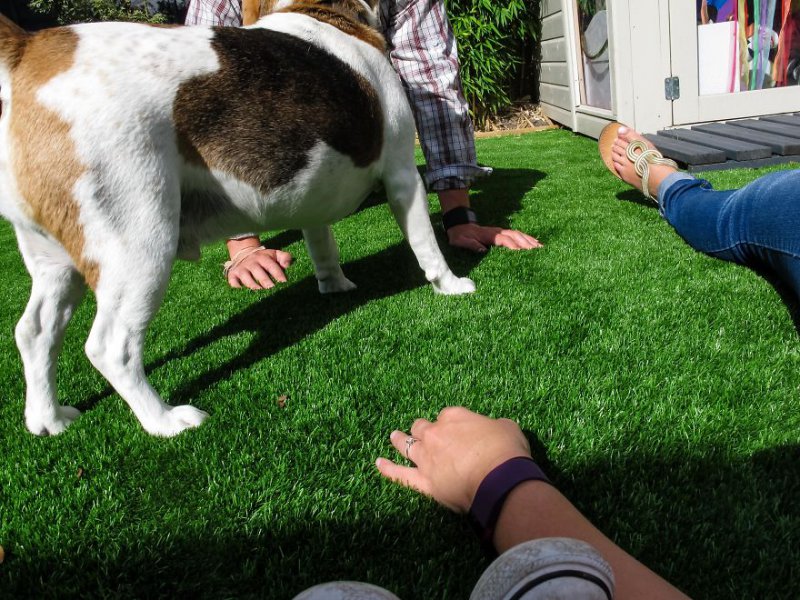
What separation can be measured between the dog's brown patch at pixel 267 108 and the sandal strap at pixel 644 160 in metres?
1.67

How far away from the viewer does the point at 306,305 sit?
2496mm

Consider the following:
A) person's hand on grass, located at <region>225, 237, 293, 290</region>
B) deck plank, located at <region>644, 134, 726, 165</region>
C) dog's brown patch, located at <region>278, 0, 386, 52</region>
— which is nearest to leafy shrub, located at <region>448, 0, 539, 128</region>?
deck plank, located at <region>644, 134, 726, 165</region>

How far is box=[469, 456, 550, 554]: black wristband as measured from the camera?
1.07 metres

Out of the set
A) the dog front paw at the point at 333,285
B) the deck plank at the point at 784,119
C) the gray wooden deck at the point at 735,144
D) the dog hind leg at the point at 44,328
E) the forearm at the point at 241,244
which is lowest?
the deck plank at the point at 784,119

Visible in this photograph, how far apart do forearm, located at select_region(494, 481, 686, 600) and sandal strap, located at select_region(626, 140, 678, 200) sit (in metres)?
2.36

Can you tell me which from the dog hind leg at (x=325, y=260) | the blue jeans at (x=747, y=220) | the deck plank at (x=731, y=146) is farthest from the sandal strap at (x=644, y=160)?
the dog hind leg at (x=325, y=260)

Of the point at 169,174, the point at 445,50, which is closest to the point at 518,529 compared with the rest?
the point at 169,174

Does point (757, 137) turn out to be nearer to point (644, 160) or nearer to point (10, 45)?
point (644, 160)

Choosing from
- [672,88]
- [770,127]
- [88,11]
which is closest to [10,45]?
[770,127]

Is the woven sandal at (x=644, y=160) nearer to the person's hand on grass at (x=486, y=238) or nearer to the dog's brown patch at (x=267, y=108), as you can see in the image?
the person's hand on grass at (x=486, y=238)

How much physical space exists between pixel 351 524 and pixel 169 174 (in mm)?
975

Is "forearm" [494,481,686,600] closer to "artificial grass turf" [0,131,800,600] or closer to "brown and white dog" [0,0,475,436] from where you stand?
"artificial grass turf" [0,131,800,600]

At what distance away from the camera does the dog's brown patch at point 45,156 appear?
55.5 inches

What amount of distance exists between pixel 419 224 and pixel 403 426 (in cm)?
102
